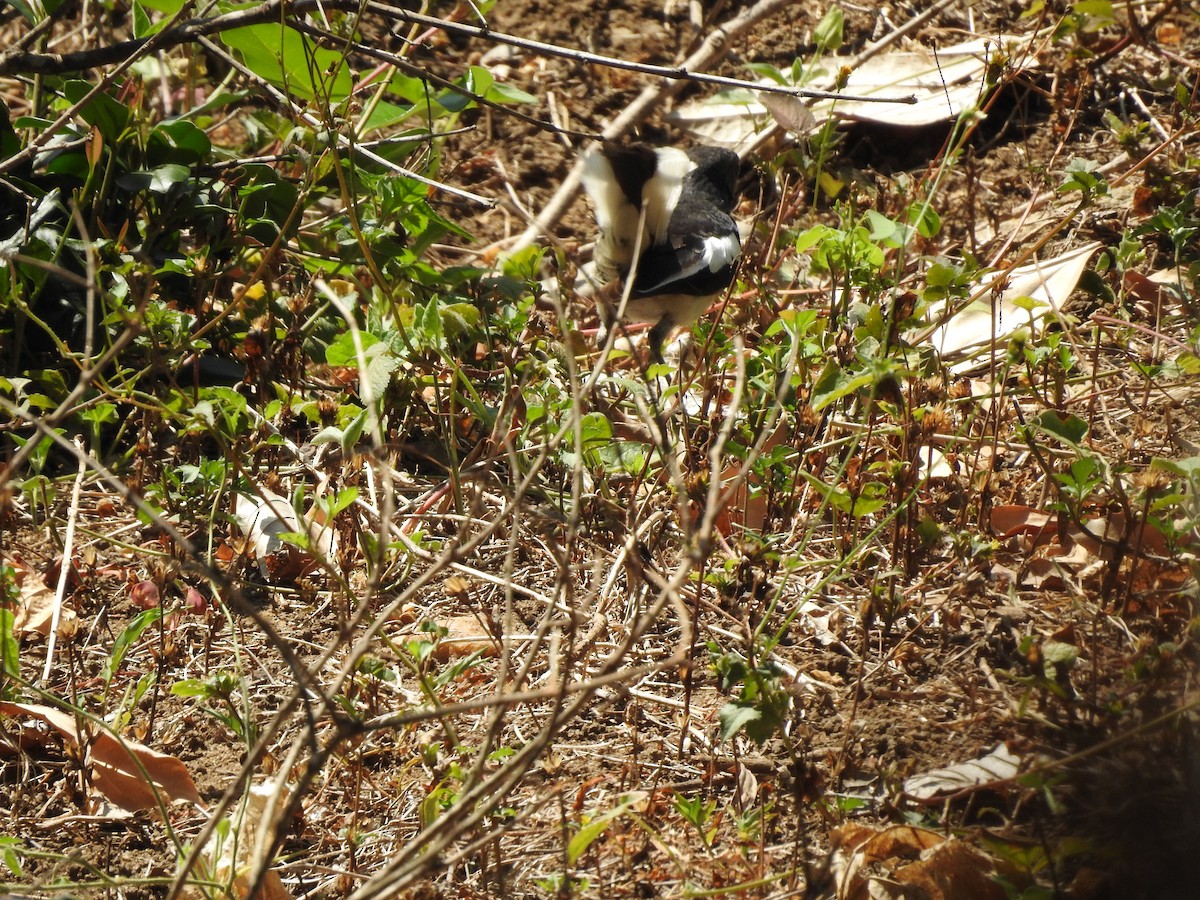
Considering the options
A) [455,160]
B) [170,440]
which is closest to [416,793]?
[170,440]

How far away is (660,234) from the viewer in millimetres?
3582

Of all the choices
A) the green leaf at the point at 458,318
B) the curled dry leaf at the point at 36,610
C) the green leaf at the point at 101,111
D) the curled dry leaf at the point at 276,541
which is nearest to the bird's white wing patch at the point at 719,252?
the green leaf at the point at 458,318

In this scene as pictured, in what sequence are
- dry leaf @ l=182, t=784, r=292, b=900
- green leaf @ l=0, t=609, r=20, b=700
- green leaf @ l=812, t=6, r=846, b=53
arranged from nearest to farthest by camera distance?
dry leaf @ l=182, t=784, r=292, b=900
green leaf @ l=0, t=609, r=20, b=700
green leaf @ l=812, t=6, r=846, b=53

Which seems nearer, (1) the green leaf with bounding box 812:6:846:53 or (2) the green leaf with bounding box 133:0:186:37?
(2) the green leaf with bounding box 133:0:186:37

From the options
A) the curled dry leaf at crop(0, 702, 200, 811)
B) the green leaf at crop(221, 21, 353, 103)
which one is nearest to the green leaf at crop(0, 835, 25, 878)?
the curled dry leaf at crop(0, 702, 200, 811)

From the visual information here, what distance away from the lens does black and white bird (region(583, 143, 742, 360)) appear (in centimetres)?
330

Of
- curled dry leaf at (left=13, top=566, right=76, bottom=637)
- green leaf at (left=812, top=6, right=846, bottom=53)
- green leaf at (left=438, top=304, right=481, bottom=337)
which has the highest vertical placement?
green leaf at (left=812, top=6, right=846, bottom=53)

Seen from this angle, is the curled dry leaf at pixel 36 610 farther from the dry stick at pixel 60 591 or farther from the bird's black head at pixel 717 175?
the bird's black head at pixel 717 175

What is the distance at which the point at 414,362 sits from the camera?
284 cm

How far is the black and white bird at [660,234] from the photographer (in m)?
3.30

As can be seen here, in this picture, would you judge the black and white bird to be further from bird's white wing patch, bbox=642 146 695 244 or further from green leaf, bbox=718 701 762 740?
green leaf, bbox=718 701 762 740

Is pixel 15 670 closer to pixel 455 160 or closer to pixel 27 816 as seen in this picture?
pixel 27 816

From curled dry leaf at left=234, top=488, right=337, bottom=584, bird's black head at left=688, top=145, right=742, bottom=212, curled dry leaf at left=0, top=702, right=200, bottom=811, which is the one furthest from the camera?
bird's black head at left=688, top=145, right=742, bottom=212

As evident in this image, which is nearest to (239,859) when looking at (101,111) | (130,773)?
(130,773)
